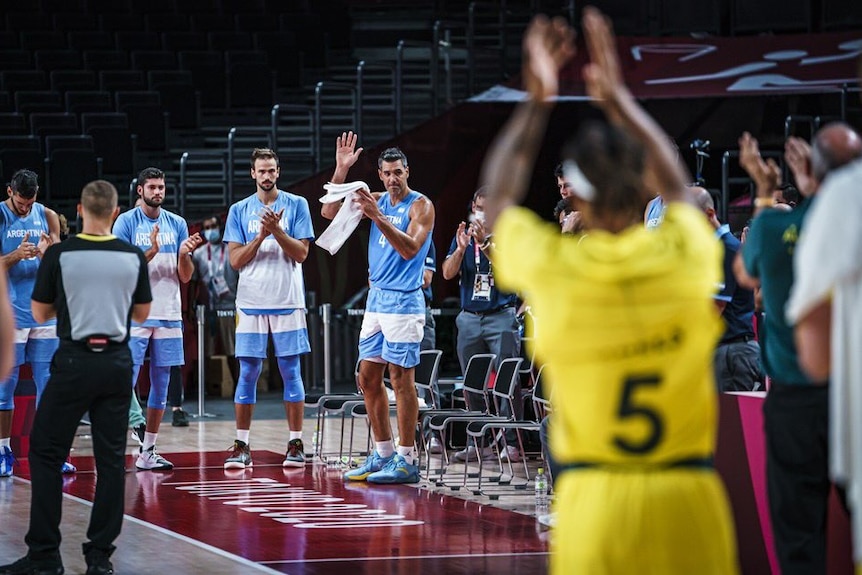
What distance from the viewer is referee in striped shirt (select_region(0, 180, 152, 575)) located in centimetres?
648

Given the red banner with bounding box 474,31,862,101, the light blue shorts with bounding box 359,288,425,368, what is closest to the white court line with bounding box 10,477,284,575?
the light blue shorts with bounding box 359,288,425,368

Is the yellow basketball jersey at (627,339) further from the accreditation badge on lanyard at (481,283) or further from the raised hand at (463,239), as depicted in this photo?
the accreditation badge on lanyard at (481,283)

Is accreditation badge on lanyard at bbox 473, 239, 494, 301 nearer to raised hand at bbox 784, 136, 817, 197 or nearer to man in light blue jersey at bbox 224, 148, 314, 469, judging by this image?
man in light blue jersey at bbox 224, 148, 314, 469

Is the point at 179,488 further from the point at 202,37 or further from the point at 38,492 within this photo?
the point at 202,37

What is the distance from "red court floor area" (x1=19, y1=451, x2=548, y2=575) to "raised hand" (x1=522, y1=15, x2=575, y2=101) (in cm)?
360

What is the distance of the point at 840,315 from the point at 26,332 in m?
7.59

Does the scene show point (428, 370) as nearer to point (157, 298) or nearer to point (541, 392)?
point (541, 392)

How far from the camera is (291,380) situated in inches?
409

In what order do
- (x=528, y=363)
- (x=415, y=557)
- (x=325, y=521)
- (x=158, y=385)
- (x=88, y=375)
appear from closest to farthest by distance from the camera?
1. (x=88, y=375)
2. (x=415, y=557)
3. (x=325, y=521)
4. (x=158, y=385)
5. (x=528, y=363)

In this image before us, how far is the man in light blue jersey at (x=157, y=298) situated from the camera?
10.2 m

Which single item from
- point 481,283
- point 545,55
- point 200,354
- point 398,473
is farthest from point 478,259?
point 545,55

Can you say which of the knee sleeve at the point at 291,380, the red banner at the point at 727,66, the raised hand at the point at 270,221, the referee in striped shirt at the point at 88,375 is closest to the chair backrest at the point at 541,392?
the knee sleeve at the point at 291,380

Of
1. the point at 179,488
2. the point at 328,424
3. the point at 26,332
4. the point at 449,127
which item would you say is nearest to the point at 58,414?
the point at 179,488

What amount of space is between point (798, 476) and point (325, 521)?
3714 millimetres
